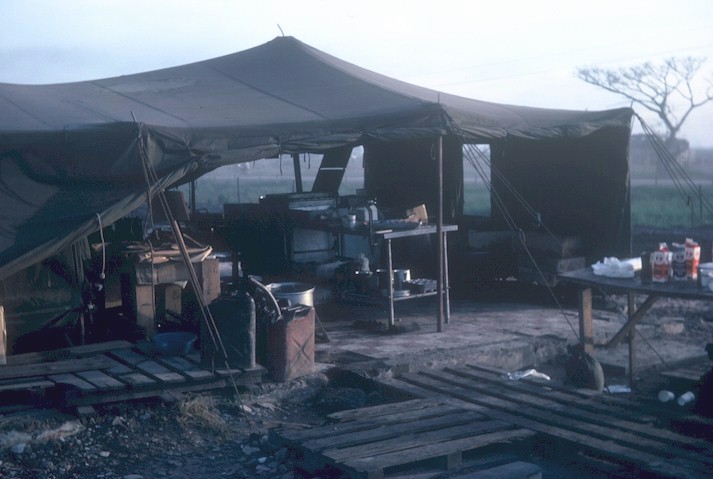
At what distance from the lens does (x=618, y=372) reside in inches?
286

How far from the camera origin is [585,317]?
6.28 meters

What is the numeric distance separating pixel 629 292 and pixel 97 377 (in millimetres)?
3796

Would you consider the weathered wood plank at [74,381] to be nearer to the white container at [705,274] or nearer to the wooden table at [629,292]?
the wooden table at [629,292]

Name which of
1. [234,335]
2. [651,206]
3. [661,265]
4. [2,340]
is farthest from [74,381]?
[651,206]

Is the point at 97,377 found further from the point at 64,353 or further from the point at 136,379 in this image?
the point at 64,353

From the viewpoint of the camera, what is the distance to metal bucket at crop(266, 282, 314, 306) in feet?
23.1

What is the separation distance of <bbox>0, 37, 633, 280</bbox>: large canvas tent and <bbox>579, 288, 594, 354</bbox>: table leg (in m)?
2.14

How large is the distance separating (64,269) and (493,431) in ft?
12.4

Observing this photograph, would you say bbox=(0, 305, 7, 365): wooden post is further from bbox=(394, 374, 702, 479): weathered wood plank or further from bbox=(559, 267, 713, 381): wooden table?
bbox=(559, 267, 713, 381): wooden table

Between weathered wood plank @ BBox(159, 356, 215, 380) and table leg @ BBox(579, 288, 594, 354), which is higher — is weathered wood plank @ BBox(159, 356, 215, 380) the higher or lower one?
the lower one

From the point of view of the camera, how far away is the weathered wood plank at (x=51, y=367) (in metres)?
5.81

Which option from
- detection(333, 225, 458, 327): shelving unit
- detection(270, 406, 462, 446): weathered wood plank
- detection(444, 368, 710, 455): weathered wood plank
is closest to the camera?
detection(444, 368, 710, 455): weathered wood plank

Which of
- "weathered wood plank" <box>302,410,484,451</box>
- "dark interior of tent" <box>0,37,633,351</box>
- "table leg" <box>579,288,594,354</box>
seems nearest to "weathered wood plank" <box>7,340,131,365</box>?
"dark interior of tent" <box>0,37,633,351</box>

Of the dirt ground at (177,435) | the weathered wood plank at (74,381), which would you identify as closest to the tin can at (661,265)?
the dirt ground at (177,435)
